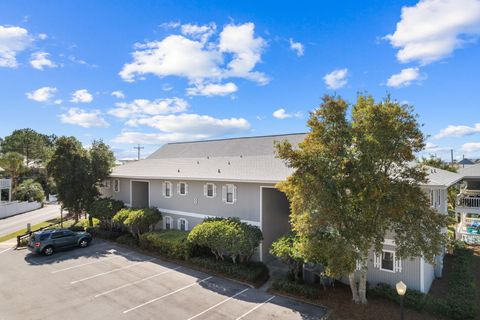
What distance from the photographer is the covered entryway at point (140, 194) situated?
27428 mm

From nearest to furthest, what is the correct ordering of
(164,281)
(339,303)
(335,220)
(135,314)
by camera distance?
(335,220) < (135,314) < (339,303) < (164,281)

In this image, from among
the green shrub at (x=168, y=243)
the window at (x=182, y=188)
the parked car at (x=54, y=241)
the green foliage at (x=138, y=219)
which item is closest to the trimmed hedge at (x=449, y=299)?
the green shrub at (x=168, y=243)

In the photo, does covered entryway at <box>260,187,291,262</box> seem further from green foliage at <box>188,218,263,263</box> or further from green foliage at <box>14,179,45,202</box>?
green foliage at <box>14,179,45,202</box>

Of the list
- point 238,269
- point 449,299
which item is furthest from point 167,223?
point 449,299

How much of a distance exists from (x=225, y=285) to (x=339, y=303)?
229 inches

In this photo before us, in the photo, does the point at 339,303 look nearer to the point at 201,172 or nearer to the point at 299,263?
the point at 299,263

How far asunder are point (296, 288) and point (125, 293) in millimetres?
8496

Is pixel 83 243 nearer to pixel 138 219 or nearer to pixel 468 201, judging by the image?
pixel 138 219

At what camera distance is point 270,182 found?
16.8m

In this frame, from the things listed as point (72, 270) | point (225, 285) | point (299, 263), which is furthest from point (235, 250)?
point (72, 270)

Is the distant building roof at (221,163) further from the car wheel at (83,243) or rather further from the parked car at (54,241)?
the parked car at (54,241)

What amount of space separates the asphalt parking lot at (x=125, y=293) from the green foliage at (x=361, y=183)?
3.98 meters

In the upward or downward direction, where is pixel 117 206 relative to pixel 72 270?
upward

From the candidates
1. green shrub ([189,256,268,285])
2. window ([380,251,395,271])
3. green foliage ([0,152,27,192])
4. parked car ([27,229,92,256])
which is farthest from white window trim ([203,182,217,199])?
green foliage ([0,152,27,192])
